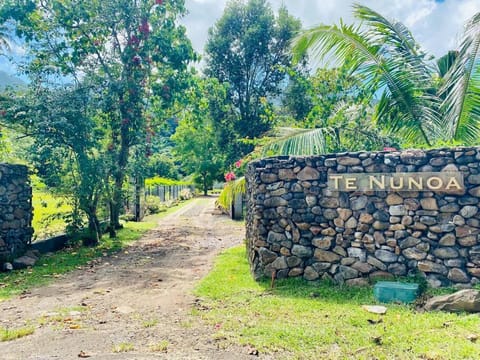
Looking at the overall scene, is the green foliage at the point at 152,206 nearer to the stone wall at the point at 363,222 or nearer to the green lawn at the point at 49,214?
the green lawn at the point at 49,214

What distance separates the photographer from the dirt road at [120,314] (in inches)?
139

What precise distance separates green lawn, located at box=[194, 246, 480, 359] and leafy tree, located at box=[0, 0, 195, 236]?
256 inches

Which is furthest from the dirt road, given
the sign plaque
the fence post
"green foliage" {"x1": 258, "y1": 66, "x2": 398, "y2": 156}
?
the fence post

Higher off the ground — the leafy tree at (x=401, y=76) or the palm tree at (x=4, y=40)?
the palm tree at (x=4, y=40)

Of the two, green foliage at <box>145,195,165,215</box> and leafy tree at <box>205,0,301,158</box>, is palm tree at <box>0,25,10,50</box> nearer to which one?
green foliage at <box>145,195,165,215</box>

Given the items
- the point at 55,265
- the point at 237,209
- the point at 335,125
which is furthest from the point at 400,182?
the point at 237,209

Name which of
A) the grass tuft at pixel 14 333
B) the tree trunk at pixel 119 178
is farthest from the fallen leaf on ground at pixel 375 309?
the tree trunk at pixel 119 178

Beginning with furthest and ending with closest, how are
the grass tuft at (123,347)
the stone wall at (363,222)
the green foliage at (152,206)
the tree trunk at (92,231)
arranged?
1. the green foliage at (152,206)
2. the tree trunk at (92,231)
3. the stone wall at (363,222)
4. the grass tuft at (123,347)

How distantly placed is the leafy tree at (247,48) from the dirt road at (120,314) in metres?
11.7

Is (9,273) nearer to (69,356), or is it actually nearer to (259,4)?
(69,356)

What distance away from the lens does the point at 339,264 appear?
5.45 metres

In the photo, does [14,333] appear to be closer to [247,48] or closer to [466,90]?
[466,90]

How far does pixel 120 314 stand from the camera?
4664mm

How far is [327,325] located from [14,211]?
22.1 feet
